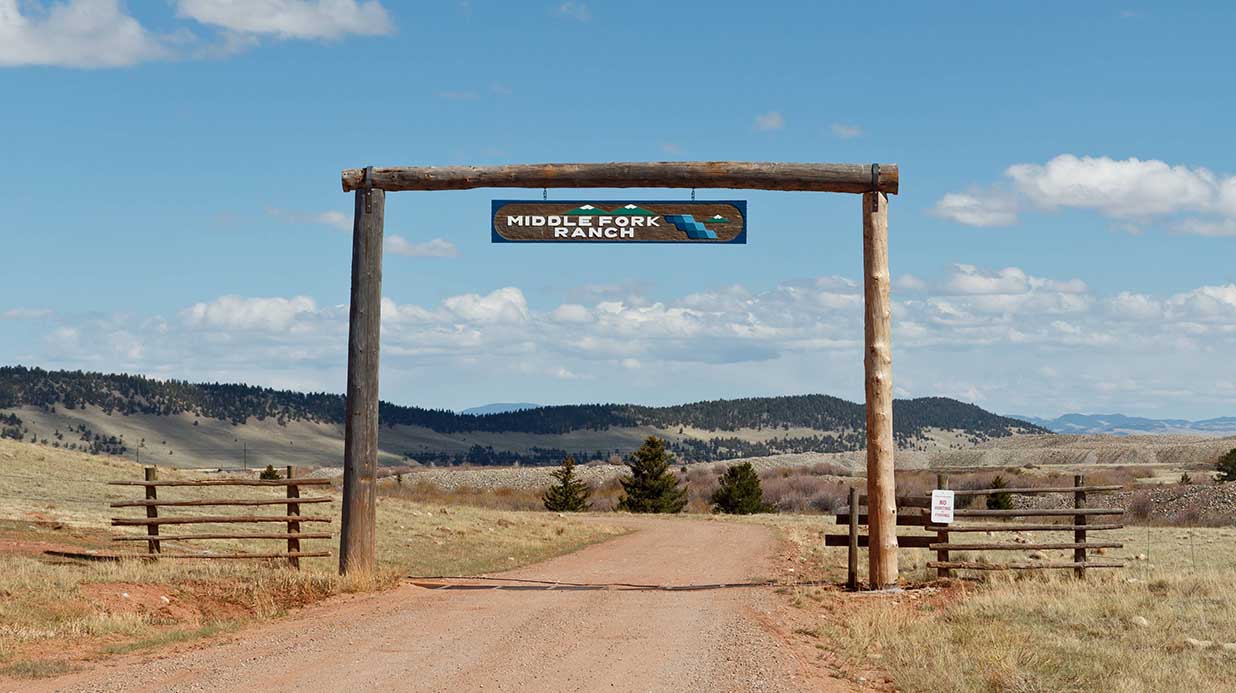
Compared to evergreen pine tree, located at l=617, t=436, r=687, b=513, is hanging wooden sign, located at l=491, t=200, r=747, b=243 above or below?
above

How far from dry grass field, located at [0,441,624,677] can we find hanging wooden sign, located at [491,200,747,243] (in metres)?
5.70

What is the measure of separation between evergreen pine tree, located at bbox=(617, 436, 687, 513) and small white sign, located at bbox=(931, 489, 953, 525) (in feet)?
163

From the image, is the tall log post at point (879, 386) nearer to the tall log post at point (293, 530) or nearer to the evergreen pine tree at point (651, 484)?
the tall log post at point (293, 530)

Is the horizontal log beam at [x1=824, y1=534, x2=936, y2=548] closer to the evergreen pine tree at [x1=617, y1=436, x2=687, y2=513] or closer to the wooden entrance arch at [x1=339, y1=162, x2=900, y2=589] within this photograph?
the wooden entrance arch at [x1=339, y1=162, x2=900, y2=589]

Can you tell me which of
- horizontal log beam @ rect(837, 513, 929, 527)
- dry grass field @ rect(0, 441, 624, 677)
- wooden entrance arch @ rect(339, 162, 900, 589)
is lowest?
dry grass field @ rect(0, 441, 624, 677)

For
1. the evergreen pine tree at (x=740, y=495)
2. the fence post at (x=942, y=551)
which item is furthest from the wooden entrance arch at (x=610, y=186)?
the evergreen pine tree at (x=740, y=495)

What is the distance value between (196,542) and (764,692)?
18590 millimetres

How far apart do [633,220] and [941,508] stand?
20.6 feet

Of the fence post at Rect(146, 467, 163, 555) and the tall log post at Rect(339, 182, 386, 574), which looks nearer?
the tall log post at Rect(339, 182, 386, 574)

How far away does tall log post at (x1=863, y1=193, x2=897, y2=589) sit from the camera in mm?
18078

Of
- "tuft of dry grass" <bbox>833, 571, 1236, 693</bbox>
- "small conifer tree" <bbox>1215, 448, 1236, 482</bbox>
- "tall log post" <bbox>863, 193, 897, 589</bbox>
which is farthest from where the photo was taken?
"small conifer tree" <bbox>1215, 448, 1236, 482</bbox>

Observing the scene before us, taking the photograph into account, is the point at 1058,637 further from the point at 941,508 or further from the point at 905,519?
the point at 905,519

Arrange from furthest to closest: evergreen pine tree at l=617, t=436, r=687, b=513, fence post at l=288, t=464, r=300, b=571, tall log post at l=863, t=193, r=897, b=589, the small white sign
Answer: evergreen pine tree at l=617, t=436, r=687, b=513, fence post at l=288, t=464, r=300, b=571, the small white sign, tall log post at l=863, t=193, r=897, b=589

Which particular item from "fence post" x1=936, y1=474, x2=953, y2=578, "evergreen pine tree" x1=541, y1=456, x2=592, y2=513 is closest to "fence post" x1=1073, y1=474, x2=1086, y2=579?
"fence post" x1=936, y1=474, x2=953, y2=578
